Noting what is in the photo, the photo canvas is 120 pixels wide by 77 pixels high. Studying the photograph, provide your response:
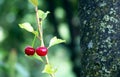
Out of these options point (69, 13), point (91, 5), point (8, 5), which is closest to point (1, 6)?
point (8, 5)

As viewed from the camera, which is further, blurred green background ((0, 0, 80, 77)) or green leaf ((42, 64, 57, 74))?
blurred green background ((0, 0, 80, 77))

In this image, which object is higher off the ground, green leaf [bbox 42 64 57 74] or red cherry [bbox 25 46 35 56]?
red cherry [bbox 25 46 35 56]

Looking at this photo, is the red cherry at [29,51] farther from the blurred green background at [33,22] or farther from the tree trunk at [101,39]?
the blurred green background at [33,22]

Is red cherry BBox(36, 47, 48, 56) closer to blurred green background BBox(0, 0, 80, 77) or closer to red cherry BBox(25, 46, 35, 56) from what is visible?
red cherry BBox(25, 46, 35, 56)

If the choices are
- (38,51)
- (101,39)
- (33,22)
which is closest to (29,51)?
(38,51)

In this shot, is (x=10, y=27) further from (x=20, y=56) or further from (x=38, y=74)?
(x=38, y=74)

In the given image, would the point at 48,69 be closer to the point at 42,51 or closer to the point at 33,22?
the point at 42,51

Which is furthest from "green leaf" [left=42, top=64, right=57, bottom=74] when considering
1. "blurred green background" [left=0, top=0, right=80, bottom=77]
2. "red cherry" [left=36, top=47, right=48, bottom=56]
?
"blurred green background" [left=0, top=0, right=80, bottom=77]

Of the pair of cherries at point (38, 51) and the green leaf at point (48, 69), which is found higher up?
the pair of cherries at point (38, 51)

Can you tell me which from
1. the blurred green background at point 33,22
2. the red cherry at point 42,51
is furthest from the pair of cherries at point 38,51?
the blurred green background at point 33,22

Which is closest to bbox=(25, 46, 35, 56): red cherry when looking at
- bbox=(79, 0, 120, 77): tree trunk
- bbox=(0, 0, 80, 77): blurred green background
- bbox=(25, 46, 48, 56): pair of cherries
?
bbox=(25, 46, 48, 56): pair of cherries
